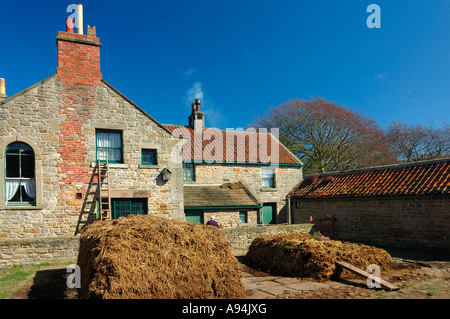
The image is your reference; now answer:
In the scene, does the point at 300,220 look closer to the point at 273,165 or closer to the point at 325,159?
the point at 273,165

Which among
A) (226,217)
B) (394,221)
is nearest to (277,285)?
(394,221)

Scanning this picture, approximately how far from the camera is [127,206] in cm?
1530

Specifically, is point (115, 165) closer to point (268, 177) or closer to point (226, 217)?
point (226, 217)

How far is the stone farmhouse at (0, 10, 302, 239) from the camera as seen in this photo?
538 inches

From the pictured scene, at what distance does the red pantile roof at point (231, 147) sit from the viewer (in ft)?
75.5

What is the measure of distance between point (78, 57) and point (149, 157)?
537 cm

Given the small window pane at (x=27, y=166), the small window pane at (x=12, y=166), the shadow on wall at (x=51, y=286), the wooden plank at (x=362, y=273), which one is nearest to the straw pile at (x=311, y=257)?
the wooden plank at (x=362, y=273)

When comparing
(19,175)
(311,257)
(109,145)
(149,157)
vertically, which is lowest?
(311,257)

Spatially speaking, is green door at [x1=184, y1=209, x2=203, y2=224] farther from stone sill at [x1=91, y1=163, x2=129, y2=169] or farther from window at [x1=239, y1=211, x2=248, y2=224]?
stone sill at [x1=91, y1=163, x2=129, y2=169]

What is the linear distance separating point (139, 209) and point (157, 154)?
8.77 feet
